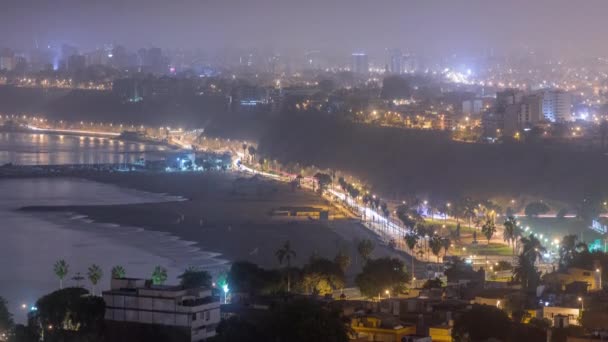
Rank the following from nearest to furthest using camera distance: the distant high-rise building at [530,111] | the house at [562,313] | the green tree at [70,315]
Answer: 1. the green tree at [70,315]
2. the house at [562,313]
3. the distant high-rise building at [530,111]

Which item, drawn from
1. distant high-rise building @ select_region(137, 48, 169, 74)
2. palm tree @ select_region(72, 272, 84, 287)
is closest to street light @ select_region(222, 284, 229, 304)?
palm tree @ select_region(72, 272, 84, 287)

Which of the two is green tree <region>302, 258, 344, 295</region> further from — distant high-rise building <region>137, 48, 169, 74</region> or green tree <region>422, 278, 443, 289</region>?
distant high-rise building <region>137, 48, 169, 74</region>

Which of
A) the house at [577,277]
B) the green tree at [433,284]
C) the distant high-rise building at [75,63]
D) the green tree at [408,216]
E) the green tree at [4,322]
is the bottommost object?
the green tree at [4,322]

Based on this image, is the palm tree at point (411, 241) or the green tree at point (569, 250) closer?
the green tree at point (569, 250)

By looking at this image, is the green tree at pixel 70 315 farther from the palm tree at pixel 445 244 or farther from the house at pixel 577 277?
the palm tree at pixel 445 244

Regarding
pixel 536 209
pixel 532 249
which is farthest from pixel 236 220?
pixel 532 249

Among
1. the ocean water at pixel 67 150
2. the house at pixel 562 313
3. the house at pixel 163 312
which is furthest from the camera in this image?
the ocean water at pixel 67 150

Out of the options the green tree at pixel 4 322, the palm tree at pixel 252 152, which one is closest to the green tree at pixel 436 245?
the green tree at pixel 4 322
